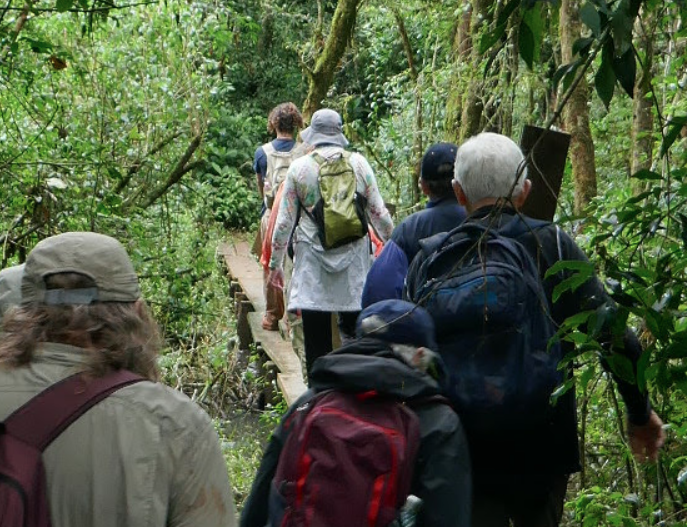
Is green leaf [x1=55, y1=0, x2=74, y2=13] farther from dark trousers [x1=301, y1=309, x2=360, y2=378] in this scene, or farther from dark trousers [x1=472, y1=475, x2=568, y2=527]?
dark trousers [x1=301, y1=309, x2=360, y2=378]

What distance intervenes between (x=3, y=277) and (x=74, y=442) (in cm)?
131

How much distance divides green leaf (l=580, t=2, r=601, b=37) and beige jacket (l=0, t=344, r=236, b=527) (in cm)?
119

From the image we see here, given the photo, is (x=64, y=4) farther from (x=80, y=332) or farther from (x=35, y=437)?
(x=35, y=437)

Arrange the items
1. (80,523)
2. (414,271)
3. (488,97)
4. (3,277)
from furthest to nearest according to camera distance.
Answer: (488,97) → (414,271) → (3,277) → (80,523)

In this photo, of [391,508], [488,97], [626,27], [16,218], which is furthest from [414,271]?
[488,97]

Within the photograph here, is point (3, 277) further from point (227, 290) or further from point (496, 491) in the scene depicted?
point (227, 290)

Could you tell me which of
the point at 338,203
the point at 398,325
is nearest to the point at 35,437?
the point at 398,325

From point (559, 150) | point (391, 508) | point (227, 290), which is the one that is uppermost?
point (559, 150)

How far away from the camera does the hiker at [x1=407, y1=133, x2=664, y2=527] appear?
370cm

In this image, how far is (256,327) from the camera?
12289 mm

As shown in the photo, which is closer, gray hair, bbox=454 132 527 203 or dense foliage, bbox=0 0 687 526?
dense foliage, bbox=0 0 687 526

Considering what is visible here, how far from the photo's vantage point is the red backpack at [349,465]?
3156 millimetres

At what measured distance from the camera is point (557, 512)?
160 inches

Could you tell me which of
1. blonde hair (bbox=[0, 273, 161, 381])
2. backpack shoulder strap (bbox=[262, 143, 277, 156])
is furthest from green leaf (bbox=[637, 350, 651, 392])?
backpack shoulder strap (bbox=[262, 143, 277, 156])
